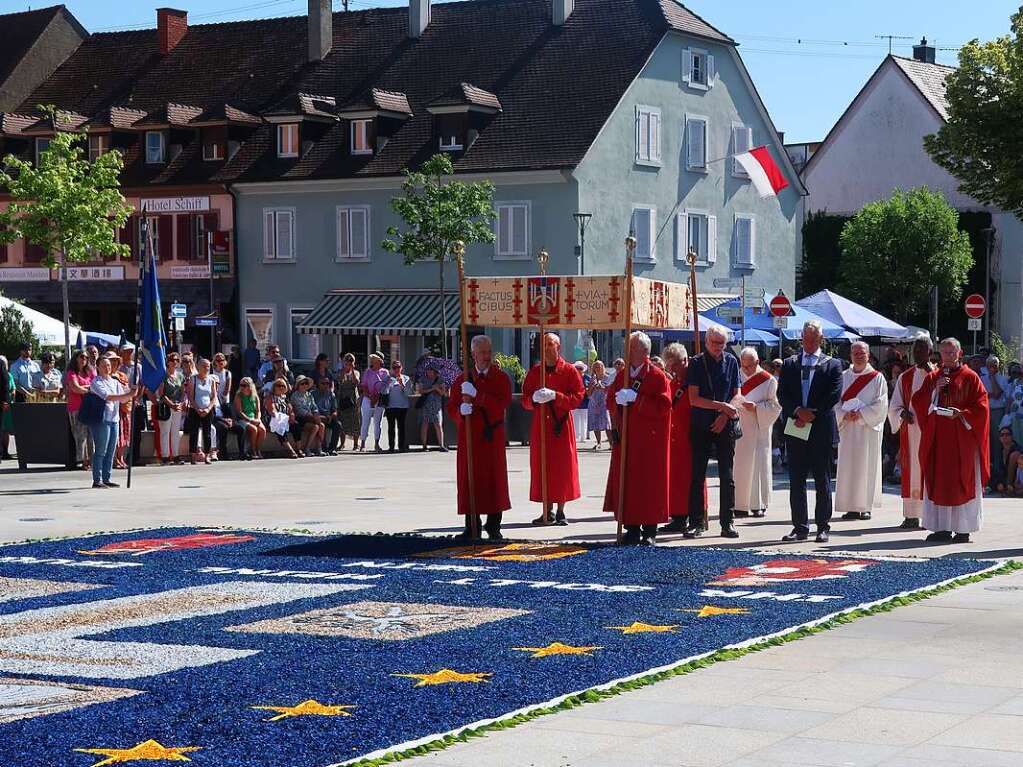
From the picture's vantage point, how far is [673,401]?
16.7 metres

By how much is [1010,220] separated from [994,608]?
5857 centimetres

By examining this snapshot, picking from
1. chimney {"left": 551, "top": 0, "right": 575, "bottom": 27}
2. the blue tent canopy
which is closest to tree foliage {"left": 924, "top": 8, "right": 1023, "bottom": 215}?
the blue tent canopy

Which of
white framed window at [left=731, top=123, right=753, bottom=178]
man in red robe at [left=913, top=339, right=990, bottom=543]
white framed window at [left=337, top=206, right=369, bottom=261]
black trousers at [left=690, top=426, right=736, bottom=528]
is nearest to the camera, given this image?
man in red robe at [left=913, top=339, right=990, bottom=543]

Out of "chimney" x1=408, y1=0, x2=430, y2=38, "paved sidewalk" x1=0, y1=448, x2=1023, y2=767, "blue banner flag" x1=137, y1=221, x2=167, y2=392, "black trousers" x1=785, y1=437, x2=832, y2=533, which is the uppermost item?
"chimney" x1=408, y1=0, x2=430, y2=38

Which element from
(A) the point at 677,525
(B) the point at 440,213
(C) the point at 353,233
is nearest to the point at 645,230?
(B) the point at 440,213

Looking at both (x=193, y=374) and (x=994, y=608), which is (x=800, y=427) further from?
(x=193, y=374)

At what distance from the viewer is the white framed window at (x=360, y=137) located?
54062 millimetres

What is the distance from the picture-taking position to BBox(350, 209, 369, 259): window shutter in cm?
5384

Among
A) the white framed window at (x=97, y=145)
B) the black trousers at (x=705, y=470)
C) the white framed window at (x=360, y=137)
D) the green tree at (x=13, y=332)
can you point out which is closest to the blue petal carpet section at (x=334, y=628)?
the black trousers at (x=705, y=470)

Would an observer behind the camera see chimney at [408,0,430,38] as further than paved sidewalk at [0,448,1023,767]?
Yes

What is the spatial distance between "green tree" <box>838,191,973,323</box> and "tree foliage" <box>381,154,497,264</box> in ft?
74.5

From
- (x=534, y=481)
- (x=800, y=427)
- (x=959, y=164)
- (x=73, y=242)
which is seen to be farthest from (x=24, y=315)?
(x=800, y=427)

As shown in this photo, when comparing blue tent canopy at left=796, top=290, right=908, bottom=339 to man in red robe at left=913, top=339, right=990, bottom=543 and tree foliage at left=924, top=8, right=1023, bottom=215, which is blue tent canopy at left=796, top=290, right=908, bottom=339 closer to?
tree foliage at left=924, top=8, right=1023, bottom=215

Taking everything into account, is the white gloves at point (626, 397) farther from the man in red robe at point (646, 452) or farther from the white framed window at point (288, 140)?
the white framed window at point (288, 140)
